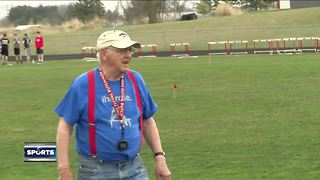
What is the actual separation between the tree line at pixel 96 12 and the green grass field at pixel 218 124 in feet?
219

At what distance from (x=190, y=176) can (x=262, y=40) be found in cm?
4158

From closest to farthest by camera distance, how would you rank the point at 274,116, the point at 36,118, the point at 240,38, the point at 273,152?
1. the point at 273,152
2. the point at 274,116
3. the point at 36,118
4. the point at 240,38

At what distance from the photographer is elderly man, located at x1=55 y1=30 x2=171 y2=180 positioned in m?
4.83

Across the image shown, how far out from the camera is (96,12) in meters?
107

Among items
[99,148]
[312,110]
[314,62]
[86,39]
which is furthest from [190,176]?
[86,39]

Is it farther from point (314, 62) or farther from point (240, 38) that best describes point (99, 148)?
point (240, 38)

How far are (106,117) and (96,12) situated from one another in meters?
104

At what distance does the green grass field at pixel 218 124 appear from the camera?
945 centimetres

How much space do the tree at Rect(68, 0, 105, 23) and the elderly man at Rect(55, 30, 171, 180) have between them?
99.4 m

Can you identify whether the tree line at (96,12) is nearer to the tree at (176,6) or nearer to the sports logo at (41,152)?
the tree at (176,6)

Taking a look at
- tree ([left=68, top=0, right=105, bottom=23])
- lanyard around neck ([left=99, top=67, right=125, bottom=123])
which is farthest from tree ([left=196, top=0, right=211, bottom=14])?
lanyard around neck ([left=99, top=67, right=125, bottom=123])

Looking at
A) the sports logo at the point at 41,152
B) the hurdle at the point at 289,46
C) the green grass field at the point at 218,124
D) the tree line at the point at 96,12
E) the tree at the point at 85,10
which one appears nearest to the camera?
the sports logo at the point at 41,152

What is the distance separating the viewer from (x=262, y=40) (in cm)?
4962

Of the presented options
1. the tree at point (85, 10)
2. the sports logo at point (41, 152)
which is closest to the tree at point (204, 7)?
the tree at point (85, 10)
